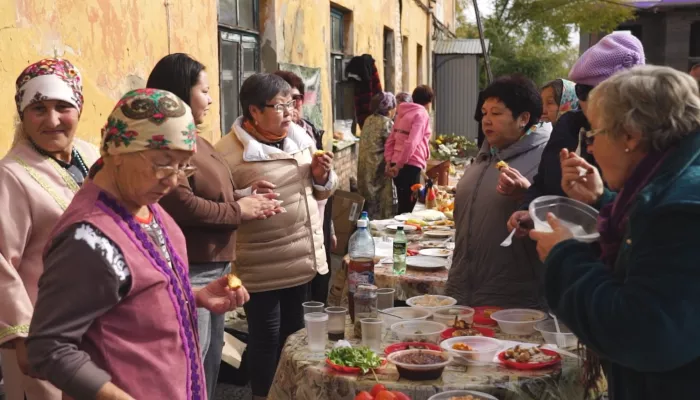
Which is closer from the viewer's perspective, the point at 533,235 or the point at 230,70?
the point at 533,235

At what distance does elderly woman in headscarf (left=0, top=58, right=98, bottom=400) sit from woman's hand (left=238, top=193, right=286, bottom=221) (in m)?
0.94

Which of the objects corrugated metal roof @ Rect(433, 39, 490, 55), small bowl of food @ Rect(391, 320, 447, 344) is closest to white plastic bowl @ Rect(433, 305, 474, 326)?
small bowl of food @ Rect(391, 320, 447, 344)

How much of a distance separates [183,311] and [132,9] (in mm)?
3151

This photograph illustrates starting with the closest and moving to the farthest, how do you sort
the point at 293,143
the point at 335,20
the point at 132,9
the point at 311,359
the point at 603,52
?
the point at 311,359, the point at 603,52, the point at 293,143, the point at 132,9, the point at 335,20

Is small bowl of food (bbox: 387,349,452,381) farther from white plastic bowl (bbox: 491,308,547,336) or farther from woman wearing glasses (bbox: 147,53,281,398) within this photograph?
woman wearing glasses (bbox: 147,53,281,398)

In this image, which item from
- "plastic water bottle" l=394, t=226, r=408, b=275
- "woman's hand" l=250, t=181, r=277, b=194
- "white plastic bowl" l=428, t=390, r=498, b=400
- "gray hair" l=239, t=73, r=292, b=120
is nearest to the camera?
"white plastic bowl" l=428, t=390, r=498, b=400

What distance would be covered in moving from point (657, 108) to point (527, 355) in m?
1.32

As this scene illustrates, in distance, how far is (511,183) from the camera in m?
3.69

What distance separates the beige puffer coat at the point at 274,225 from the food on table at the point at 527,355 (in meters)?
1.70

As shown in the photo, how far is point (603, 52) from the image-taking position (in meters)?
3.44

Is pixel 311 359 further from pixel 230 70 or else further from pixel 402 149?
pixel 402 149

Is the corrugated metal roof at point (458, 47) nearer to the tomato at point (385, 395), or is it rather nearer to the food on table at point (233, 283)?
the tomato at point (385, 395)

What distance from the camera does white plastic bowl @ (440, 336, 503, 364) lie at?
10.0 ft

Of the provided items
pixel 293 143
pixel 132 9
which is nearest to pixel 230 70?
pixel 132 9
